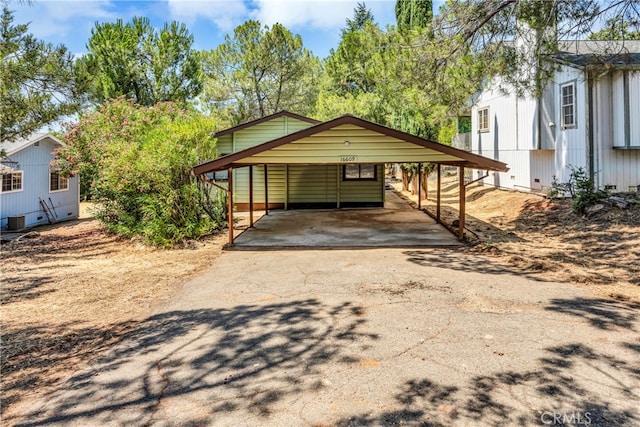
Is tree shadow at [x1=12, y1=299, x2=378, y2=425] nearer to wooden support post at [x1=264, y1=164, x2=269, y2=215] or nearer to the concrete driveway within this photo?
the concrete driveway

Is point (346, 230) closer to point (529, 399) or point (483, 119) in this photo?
point (529, 399)

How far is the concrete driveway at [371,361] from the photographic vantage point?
2.92 m

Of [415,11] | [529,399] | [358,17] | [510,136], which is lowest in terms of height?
[529,399]

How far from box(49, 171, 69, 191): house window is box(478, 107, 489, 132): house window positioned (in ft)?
56.7

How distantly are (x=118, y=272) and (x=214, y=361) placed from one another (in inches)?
185

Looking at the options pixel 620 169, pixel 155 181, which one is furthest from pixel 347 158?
pixel 620 169

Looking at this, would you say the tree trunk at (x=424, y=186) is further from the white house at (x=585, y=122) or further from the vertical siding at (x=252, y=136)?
the vertical siding at (x=252, y=136)

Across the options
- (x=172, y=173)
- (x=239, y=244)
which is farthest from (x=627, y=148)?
(x=172, y=173)

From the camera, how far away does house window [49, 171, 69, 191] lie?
16.1 m

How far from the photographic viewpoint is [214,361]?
3762mm

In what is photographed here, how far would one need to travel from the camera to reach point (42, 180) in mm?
15445

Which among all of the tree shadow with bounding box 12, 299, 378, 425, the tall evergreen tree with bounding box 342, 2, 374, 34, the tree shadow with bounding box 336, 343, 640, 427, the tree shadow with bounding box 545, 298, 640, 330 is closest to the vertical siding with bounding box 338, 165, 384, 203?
the tree shadow with bounding box 545, 298, 640, 330

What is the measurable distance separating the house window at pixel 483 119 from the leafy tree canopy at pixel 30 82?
15408 millimetres

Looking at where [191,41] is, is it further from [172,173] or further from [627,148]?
[627,148]
